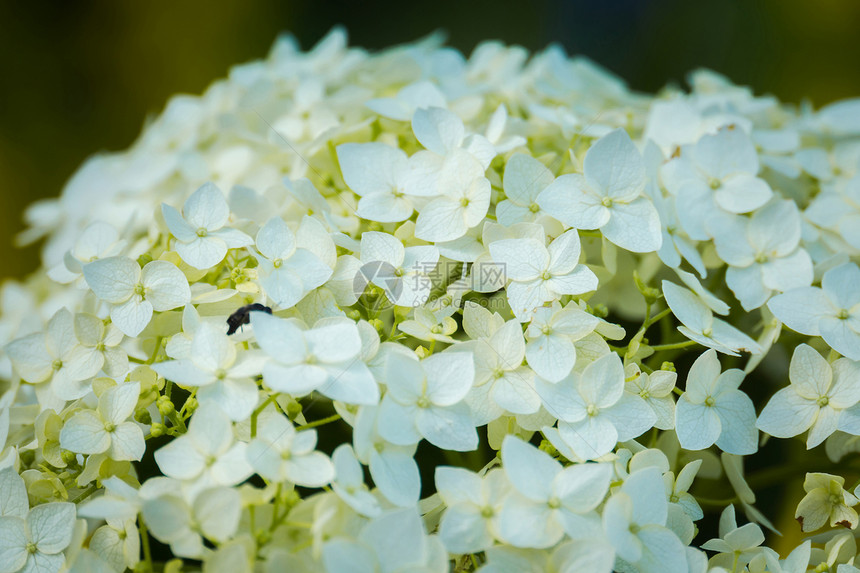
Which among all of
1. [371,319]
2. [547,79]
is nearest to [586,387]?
[371,319]

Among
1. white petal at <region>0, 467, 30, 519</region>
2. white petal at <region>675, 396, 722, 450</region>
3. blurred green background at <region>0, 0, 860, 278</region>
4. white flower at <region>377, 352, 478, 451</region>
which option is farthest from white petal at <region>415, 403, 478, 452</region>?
blurred green background at <region>0, 0, 860, 278</region>

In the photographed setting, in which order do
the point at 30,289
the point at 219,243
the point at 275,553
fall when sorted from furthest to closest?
the point at 30,289, the point at 219,243, the point at 275,553

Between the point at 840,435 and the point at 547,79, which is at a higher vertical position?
the point at 547,79

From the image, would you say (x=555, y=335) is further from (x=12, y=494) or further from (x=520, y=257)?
(x=12, y=494)

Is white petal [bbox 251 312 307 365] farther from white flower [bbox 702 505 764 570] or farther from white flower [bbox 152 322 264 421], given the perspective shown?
white flower [bbox 702 505 764 570]

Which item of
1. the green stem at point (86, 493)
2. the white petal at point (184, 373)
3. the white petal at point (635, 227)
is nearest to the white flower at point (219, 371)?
the white petal at point (184, 373)

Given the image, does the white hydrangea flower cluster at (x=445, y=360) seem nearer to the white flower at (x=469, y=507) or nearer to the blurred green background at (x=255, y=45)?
the white flower at (x=469, y=507)

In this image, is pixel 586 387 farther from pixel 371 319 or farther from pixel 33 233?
pixel 33 233
